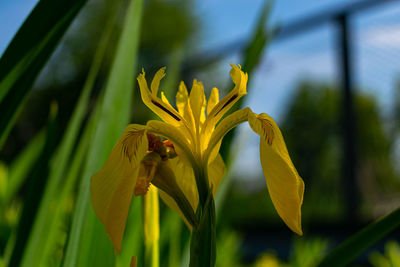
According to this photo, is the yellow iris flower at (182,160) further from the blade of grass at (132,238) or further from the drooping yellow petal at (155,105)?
the blade of grass at (132,238)

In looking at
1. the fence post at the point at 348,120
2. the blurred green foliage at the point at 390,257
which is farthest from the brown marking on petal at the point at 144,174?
the fence post at the point at 348,120

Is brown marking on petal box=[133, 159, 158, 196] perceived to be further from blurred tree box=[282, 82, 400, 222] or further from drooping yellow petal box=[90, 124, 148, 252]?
blurred tree box=[282, 82, 400, 222]

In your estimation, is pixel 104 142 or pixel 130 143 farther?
pixel 104 142

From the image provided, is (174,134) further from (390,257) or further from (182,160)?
(390,257)

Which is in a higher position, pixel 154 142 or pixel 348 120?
pixel 154 142

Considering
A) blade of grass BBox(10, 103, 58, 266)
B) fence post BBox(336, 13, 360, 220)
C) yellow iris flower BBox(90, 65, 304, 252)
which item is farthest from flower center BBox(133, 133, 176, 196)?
fence post BBox(336, 13, 360, 220)

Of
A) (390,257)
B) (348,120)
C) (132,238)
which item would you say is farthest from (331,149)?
(132,238)
